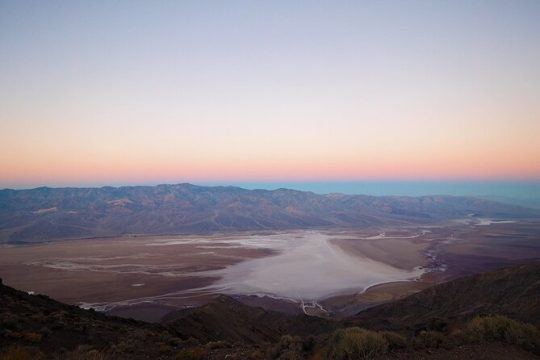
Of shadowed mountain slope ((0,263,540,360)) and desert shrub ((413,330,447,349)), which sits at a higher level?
desert shrub ((413,330,447,349))

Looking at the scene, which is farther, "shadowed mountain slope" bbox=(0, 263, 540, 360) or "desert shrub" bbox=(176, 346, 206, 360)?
"desert shrub" bbox=(176, 346, 206, 360)

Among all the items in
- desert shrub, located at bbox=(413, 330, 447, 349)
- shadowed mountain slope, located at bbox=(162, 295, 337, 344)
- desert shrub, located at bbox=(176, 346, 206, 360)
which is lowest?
shadowed mountain slope, located at bbox=(162, 295, 337, 344)

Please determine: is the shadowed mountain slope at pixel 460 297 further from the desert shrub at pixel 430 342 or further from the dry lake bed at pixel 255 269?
the desert shrub at pixel 430 342

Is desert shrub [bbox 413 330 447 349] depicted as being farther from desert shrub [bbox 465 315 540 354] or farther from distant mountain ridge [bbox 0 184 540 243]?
distant mountain ridge [bbox 0 184 540 243]

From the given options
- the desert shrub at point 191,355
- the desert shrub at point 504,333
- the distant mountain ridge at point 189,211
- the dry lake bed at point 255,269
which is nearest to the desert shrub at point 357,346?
the desert shrub at point 504,333

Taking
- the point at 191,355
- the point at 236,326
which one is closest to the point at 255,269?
the point at 236,326

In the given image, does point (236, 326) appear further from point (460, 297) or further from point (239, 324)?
point (460, 297)

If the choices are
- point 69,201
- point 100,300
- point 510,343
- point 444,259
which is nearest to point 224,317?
point 510,343

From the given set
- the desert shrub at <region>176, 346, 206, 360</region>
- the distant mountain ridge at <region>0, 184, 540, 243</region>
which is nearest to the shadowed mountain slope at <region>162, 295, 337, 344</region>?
the desert shrub at <region>176, 346, 206, 360</region>

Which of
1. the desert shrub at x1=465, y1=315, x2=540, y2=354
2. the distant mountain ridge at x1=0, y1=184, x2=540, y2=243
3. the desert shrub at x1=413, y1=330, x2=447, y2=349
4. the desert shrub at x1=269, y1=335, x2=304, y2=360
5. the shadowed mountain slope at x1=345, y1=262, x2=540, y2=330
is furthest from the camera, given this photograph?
the distant mountain ridge at x1=0, y1=184, x2=540, y2=243
